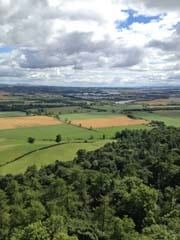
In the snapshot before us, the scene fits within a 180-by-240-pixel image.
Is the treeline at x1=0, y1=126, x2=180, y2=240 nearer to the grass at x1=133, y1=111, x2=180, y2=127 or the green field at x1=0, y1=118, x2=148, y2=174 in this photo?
the green field at x1=0, y1=118, x2=148, y2=174

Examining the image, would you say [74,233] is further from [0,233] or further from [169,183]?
[169,183]

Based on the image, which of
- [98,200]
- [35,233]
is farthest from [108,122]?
[35,233]

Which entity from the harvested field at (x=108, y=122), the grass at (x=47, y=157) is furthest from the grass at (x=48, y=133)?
the grass at (x=47, y=157)

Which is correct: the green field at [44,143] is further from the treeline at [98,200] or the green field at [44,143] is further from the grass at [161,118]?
the grass at [161,118]

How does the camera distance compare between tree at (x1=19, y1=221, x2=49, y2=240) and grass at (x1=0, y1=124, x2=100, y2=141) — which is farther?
grass at (x1=0, y1=124, x2=100, y2=141)

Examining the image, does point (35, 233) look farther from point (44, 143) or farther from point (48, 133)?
point (48, 133)

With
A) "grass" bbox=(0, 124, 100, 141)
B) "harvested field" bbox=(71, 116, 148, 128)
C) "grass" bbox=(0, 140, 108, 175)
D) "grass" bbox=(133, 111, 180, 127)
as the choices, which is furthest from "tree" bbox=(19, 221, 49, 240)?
"grass" bbox=(133, 111, 180, 127)
